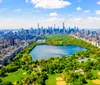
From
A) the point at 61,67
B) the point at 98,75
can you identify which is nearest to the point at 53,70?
the point at 61,67

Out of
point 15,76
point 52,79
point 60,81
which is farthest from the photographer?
point 15,76

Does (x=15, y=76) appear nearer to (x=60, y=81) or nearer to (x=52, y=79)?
(x=52, y=79)

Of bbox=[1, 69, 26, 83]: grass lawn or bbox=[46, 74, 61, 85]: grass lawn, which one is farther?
bbox=[1, 69, 26, 83]: grass lawn

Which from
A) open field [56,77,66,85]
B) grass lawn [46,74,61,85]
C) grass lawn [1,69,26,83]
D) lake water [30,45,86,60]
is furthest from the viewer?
lake water [30,45,86,60]

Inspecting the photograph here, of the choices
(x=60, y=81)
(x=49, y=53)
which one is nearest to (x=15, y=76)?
(x=60, y=81)

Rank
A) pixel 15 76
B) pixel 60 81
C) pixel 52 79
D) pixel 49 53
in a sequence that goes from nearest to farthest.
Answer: pixel 60 81
pixel 52 79
pixel 15 76
pixel 49 53

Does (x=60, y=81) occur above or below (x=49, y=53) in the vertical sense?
above

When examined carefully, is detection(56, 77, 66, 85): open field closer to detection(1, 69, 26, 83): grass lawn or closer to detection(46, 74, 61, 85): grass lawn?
detection(46, 74, 61, 85): grass lawn

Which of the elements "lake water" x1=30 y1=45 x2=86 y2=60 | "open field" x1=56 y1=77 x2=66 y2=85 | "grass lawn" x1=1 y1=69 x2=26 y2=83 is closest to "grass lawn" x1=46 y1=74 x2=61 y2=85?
"open field" x1=56 y1=77 x2=66 y2=85
